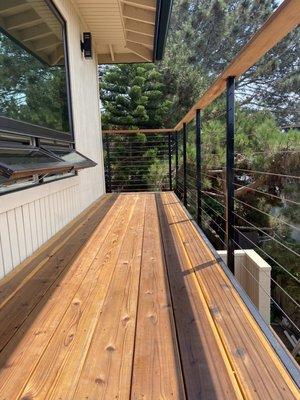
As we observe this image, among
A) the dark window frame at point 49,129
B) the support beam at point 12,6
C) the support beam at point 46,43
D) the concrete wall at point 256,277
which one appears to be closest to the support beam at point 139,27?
the dark window frame at point 49,129

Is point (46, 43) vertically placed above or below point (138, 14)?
below

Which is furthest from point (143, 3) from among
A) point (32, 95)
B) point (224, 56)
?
point (224, 56)

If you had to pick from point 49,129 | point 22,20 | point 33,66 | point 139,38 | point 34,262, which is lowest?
point 34,262

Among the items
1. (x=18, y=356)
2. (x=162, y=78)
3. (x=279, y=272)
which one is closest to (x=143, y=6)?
(x=18, y=356)

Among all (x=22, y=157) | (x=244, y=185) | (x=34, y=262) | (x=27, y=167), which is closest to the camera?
(x=27, y=167)

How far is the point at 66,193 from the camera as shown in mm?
2947

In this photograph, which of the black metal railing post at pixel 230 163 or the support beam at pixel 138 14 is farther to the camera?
the support beam at pixel 138 14

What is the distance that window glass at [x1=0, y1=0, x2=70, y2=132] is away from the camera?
1791 millimetres

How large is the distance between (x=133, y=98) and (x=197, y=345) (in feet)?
31.0

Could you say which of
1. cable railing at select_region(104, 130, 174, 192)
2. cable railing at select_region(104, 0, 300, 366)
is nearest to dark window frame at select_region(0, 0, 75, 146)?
cable railing at select_region(104, 0, 300, 366)

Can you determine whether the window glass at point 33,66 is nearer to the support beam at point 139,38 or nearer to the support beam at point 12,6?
the support beam at point 12,6

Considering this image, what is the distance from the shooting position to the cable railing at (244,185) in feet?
5.79

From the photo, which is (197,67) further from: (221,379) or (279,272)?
(221,379)

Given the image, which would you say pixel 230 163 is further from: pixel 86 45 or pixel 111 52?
pixel 111 52
